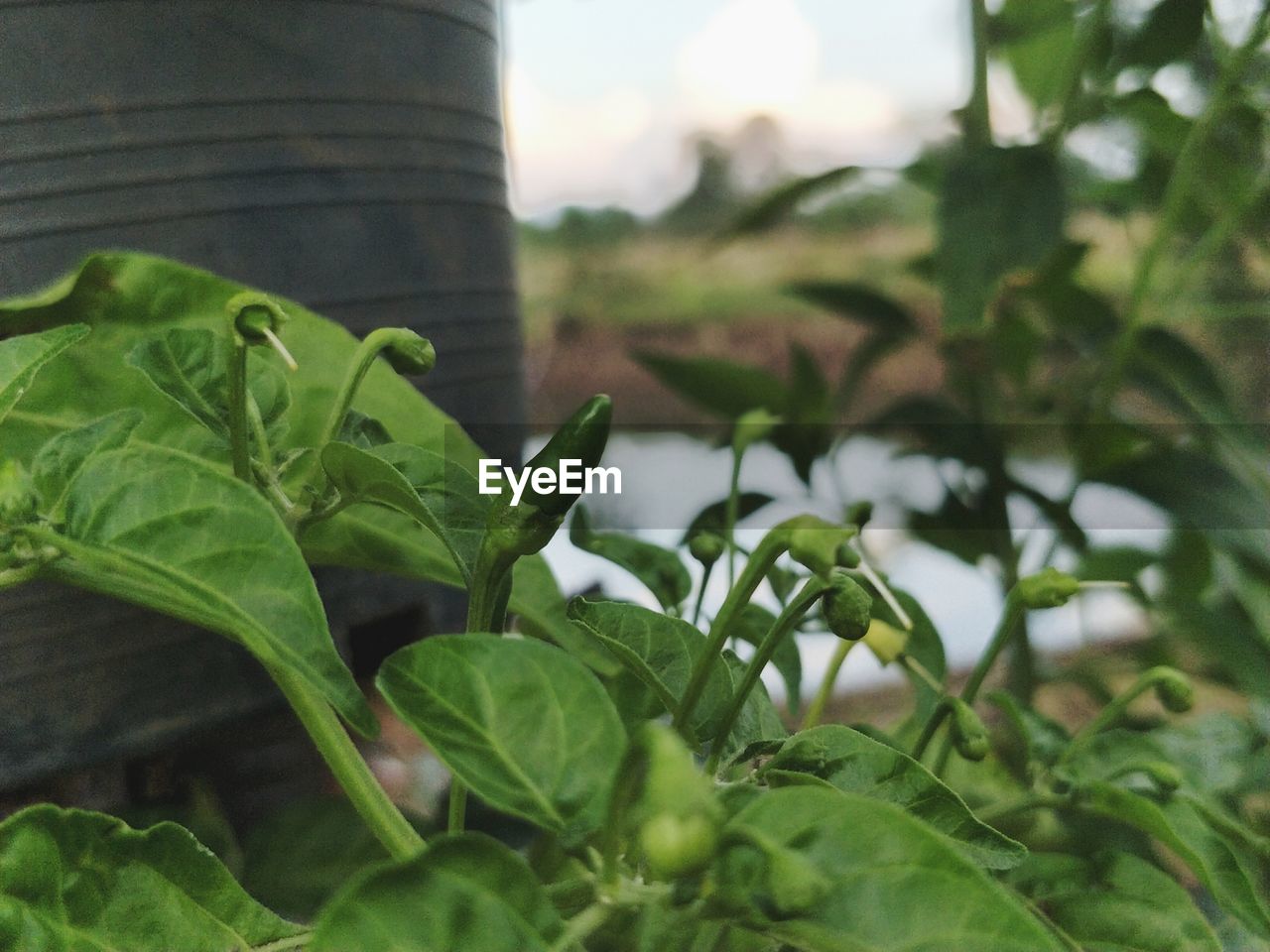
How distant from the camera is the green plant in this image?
177mm

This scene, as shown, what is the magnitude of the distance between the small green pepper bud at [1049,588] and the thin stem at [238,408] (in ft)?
0.58

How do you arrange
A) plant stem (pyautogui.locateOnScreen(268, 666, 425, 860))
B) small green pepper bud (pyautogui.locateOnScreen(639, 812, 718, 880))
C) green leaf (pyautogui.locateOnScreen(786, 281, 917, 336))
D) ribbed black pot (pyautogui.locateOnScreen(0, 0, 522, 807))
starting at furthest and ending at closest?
green leaf (pyautogui.locateOnScreen(786, 281, 917, 336))
ribbed black pot (pyautogui.locateOnScreen(0, 0, 522, 807))
plant stem (pyautogui.locateOnScreen(268, 666, 425, 860))
small green pepper bud (pyautogui.locateOnScreen(639, 812, 718, 880))

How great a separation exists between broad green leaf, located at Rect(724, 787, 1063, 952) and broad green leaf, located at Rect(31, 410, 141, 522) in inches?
6.0

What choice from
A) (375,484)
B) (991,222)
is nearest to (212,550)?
(375,484)

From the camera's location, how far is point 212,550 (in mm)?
209

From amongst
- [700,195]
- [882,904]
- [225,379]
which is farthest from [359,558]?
[700,195]

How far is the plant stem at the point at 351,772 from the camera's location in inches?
10.0

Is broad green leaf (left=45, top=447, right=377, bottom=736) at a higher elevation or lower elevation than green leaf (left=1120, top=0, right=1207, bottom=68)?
lower

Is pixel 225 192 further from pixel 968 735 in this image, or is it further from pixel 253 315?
pixel 968 735

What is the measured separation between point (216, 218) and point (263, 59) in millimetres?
58

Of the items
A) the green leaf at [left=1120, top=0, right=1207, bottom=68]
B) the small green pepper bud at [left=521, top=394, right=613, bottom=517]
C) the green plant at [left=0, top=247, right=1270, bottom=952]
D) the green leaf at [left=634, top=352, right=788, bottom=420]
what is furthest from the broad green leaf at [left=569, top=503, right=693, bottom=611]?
the green leaf at [left=1120, top=0, right=1207, bottom=68]

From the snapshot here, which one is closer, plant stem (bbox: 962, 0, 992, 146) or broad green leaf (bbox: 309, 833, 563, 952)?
broad green leaf (bbox: 309, 833, 563, 952)

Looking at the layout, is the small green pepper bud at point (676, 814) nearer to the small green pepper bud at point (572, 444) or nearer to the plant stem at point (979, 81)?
the small green pepper bud at point (572, 444)

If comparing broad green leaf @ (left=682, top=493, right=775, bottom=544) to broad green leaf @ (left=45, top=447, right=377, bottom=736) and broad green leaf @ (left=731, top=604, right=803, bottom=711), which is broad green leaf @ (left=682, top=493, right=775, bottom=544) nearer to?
broad green leaf @ (left=731, top=604, right=803, bottom=711)
